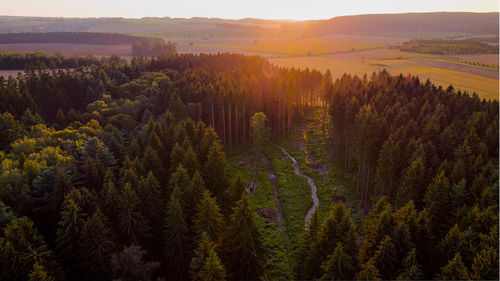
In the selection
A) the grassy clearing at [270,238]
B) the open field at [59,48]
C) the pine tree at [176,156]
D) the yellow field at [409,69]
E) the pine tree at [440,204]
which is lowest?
the grassy clearing at [270,238]

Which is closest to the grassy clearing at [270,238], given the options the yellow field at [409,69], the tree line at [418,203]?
the tree line at [418,203]

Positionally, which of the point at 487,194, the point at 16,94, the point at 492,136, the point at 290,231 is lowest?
the point at 290,231

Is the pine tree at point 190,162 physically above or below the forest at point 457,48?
below

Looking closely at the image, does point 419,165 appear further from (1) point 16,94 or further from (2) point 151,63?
(2) point 151,63

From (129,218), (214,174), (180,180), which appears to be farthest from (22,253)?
(214,174)

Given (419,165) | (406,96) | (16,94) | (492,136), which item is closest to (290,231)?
(419,165)

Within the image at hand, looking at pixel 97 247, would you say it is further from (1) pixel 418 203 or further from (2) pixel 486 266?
(1) pixel 418 203

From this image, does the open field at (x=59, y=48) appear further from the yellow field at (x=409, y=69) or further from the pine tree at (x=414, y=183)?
the pine tree at (x=414, y=183)
